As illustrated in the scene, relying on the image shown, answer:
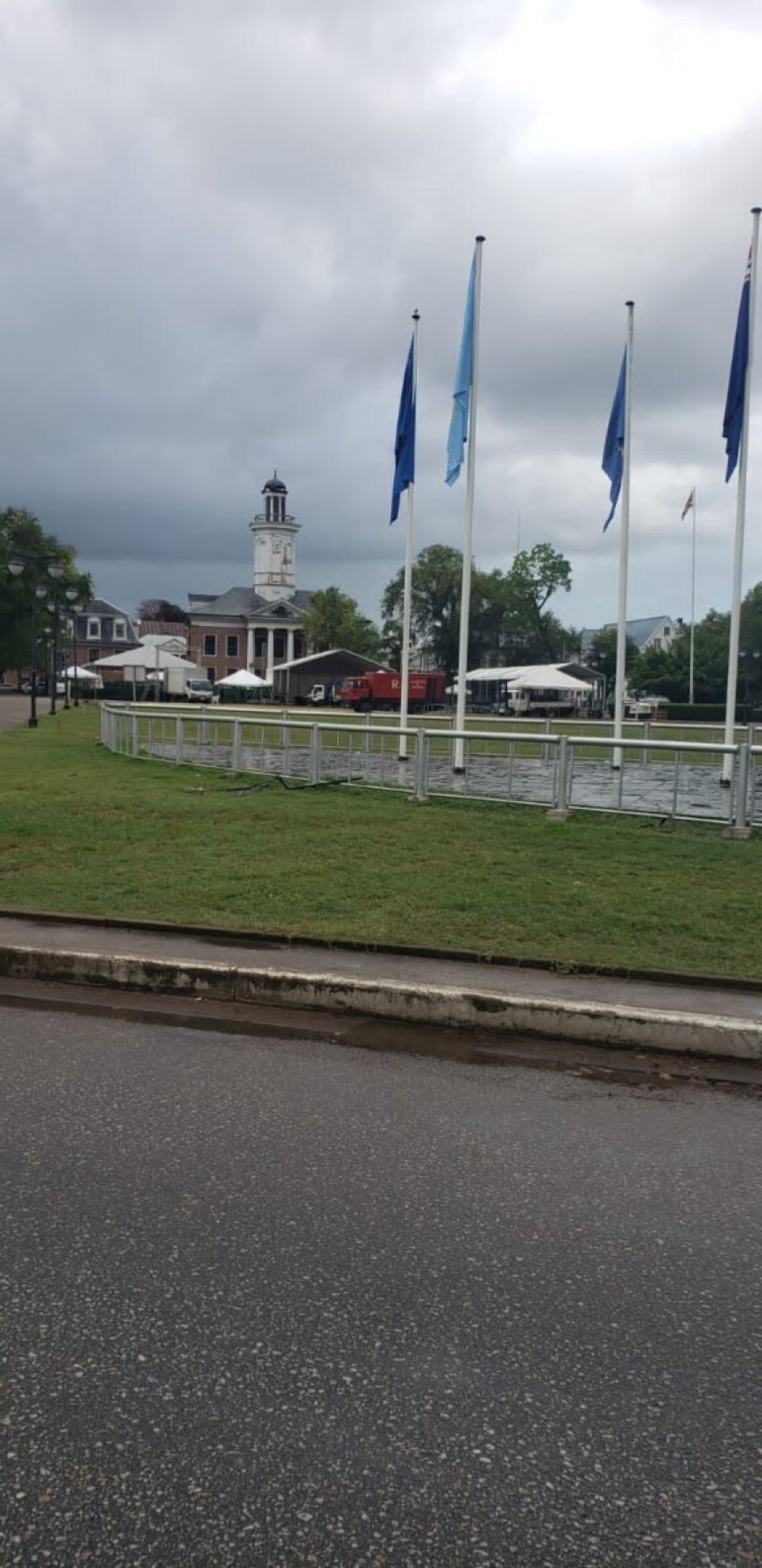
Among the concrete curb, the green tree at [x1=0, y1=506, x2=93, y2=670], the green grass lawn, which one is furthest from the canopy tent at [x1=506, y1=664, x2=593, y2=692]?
the concrete curb

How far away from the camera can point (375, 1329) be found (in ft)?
9.73

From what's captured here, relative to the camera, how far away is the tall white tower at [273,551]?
5138 inches

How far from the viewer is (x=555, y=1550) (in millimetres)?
2219

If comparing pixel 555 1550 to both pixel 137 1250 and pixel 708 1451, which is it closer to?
pixel 708 1451

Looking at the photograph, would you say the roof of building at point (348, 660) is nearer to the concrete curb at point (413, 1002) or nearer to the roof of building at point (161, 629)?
the roof of building at point (161, 629)

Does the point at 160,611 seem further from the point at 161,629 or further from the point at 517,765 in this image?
the point at 517,765

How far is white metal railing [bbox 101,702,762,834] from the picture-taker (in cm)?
1295

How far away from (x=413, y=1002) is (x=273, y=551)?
5093 inches

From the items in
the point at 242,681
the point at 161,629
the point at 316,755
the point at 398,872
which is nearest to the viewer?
the point at 398,872

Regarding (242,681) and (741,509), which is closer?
(741,509)

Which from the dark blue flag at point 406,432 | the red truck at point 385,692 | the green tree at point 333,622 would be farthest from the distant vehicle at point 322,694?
the dark blue flag at point 406,432

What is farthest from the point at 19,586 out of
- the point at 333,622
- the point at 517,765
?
the point at 517,765

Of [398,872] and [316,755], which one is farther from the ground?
[316,755]

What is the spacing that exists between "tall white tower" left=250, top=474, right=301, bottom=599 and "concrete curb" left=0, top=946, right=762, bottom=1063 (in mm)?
125164
